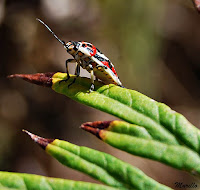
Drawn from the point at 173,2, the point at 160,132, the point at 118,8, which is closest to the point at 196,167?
the point at 160,132

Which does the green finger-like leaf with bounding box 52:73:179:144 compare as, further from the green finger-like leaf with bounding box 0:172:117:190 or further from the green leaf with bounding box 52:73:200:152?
the green finger-like leaf with bounding box 0:172:117:190

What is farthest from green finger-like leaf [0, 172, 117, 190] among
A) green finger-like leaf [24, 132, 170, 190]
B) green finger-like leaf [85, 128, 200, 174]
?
green finger-like leaf [85, 128, 200, 174]

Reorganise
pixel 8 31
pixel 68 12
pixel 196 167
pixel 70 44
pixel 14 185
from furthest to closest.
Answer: pixel 68 12
pixel 8 31
pixel 70 44
pixel 196 167
pixel 14 185

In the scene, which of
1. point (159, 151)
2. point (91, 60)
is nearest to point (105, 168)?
point (159, 151)

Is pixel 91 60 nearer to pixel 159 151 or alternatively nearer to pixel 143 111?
pixel 143 111

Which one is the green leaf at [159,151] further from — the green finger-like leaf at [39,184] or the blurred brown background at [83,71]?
the blurred brown background at [83,71]

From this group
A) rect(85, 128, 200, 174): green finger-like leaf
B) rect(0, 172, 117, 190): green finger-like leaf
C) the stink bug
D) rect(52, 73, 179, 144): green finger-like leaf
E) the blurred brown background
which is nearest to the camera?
rect(0, 172, 117, 190): green finger-like leaf

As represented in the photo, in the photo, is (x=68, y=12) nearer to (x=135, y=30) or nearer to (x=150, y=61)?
(x=135, y=30)
